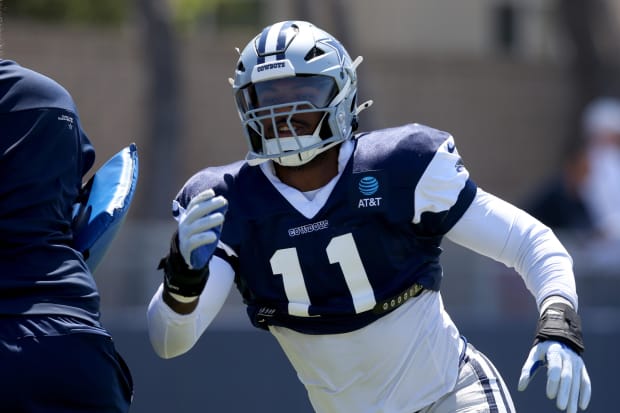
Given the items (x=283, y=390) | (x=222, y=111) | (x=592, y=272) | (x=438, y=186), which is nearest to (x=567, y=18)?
(x=222, y=111)

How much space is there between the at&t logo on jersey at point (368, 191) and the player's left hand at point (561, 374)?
0.66m

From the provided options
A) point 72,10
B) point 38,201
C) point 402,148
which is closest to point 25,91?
point 38,201

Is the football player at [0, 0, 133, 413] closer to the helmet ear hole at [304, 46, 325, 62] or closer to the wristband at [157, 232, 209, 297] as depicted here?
the wristband at [157, 232, 209, 297]

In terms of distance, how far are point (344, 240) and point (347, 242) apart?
0.04 ft

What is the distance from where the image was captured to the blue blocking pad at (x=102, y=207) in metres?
3.48

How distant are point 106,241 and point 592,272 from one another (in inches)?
198

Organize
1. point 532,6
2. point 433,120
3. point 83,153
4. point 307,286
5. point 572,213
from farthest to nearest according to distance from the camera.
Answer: point 532,6 < point 433,120 < point 572,213 < point 307,286 < point 83,153

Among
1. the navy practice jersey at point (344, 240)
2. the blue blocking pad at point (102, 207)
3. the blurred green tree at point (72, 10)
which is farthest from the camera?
the blurred green tree at point (72, 10)

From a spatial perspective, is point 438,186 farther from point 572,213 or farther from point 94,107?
point 94,107

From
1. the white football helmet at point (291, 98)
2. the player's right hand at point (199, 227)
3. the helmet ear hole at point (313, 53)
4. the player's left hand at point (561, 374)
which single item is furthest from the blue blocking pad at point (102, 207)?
the player's left hand at point (561, 374)

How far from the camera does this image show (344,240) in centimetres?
371

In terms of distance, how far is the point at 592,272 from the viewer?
7934 millimetres

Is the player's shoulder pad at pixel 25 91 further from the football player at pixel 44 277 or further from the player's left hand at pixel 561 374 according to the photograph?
the player's left hand at pixel 561 374

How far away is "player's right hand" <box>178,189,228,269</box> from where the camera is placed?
3287mm
